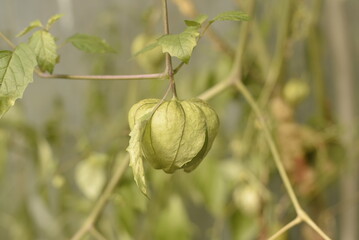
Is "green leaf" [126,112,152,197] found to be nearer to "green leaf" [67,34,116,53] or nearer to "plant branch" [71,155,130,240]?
"green leaf" [67,34,116,53]

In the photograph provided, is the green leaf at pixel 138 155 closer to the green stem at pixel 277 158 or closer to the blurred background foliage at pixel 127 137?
the green stem at pixel 277 158

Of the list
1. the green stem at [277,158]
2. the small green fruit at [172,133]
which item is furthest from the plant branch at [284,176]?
the small green fruit at [172,133]

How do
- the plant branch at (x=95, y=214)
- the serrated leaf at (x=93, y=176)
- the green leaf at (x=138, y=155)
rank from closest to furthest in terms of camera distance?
the green leaf at (x=138, y=155) → the plant branch at (x=95, y=214) → the serrated leaf at (x=93, y=176)

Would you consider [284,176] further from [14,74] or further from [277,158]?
[14,74]

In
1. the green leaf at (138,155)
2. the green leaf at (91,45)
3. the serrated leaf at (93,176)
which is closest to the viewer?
the green leaf at (138,155)

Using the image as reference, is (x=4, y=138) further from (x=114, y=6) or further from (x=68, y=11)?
(x=114, y=6)

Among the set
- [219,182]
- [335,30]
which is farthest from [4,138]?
[335,30]

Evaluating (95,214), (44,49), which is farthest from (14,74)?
(95,214)
